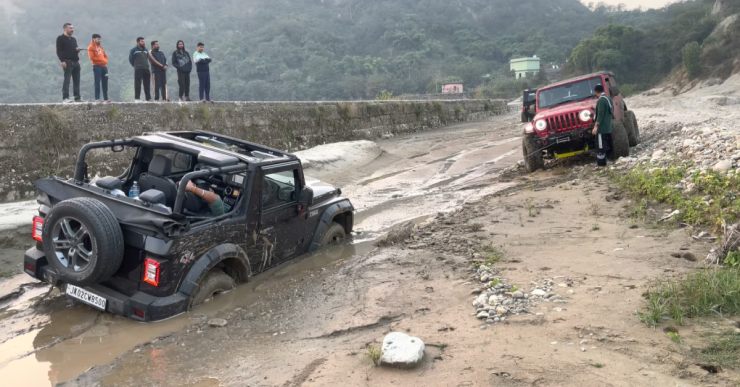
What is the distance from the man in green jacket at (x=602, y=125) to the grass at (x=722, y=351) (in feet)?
24.5

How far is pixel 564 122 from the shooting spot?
10992 mm

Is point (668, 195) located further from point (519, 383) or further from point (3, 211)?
point (3, 211)

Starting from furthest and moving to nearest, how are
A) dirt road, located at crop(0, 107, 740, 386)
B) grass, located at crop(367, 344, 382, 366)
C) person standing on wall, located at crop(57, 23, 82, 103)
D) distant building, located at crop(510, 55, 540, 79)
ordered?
distant building, located at crop(510, 55, 540, 79)
person standing on wall, located at crop(57, 23, 82, 103)
grass, located at crop(367, 344, 382, 366)
dirt road, located at crop(0, 107, 740, 386)

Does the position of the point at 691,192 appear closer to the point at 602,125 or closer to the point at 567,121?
the point at 602,125

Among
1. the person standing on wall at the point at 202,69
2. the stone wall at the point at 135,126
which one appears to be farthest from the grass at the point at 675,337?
the person standing on wall at the point at 202,69

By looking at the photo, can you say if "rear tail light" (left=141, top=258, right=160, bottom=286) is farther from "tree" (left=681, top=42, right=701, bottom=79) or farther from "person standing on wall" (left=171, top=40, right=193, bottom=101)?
"tree" (left=681, top=42, right=701, bottom=79)

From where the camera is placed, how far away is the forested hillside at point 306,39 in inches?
2867

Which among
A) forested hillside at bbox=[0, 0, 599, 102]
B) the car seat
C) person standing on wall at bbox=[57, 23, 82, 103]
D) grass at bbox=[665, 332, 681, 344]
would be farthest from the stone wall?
forested hillside at bbox=[0, 0, 599, 102]

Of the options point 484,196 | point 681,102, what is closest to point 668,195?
point 484,196

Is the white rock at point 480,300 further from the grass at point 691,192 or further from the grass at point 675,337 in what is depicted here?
the grass at point 691,192

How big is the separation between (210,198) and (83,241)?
1.12 metres

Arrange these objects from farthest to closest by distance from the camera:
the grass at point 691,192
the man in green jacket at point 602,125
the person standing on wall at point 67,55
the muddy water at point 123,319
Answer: the person standing on wall at point 67,55, the man in green jacket at point 602,125, the grass at point 691,192, the muddy water at point 123,319

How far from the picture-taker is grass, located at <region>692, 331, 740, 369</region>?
322 centimetres

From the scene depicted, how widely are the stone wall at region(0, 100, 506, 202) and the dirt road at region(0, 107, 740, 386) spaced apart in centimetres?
451
